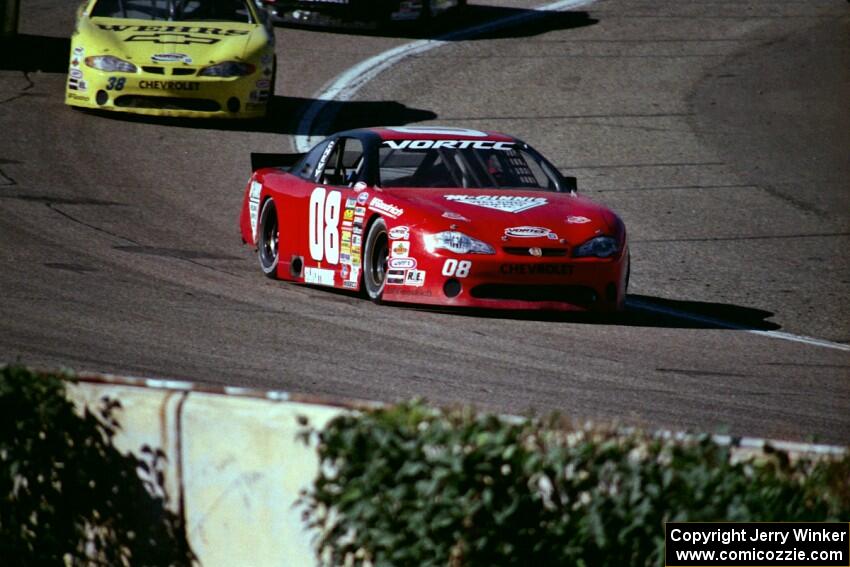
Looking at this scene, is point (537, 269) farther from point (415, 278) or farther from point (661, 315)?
point (661, 315)

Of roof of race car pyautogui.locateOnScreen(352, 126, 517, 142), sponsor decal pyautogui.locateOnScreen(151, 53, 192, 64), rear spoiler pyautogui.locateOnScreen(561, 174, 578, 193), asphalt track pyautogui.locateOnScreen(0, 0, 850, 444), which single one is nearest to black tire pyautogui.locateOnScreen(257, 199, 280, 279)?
asphalt track pyautogui.locateOnScreen(0, 0, 850, 444)

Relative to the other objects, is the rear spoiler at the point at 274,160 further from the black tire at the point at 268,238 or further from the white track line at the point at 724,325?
the white track line at the point at 724,325

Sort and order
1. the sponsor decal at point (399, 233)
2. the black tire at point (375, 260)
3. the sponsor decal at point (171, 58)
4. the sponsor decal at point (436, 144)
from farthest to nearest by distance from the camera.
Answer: the sponsor decal at point (171, 58), the sponsor decal at point (436, 144), the black tire at point (375, 260), the sponsor decal at point (399, 233)

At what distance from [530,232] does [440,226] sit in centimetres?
57

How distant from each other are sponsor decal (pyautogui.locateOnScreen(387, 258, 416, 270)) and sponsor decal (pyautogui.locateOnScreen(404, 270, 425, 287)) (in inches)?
1.5

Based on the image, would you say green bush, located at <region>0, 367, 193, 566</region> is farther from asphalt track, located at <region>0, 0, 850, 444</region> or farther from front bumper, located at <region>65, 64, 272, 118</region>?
front bumper, located at <region>65, 64, 272, 118</region>

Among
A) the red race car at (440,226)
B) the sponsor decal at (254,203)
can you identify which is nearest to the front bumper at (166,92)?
the sponsor decal at (254,203)

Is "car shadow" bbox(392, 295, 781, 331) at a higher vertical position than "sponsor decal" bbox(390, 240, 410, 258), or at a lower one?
lower

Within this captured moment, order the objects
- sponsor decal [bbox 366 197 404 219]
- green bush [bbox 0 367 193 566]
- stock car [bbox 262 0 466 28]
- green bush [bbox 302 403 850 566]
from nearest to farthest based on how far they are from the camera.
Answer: green bush [bbox 302 403 850 566] → green bush [bbox 0 367 193 566] → sponsor decal [bbox 366 197 404 219] → stock car [bbox 262 0 466 28]

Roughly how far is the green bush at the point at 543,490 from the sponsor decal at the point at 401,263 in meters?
5.63

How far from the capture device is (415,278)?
9578mm

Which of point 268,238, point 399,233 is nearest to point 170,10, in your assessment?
point 268,238

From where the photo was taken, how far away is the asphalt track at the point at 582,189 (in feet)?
24.9

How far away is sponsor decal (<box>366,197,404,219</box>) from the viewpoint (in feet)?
32.1
